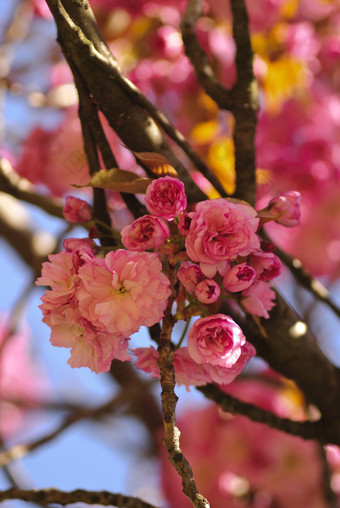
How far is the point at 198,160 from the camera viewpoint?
32.1 inches

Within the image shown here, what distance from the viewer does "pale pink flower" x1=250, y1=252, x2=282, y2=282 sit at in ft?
1.88

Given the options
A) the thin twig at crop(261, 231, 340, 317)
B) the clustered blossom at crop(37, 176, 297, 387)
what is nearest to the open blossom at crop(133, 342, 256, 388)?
the clustered blossom at crop(37, 176, 297, 387)

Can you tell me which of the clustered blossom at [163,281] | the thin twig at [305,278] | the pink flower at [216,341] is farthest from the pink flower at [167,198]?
the thin twig at [305,278]

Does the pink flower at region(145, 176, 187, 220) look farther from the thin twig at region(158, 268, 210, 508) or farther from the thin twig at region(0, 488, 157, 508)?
the thin twig at region(0, 488, 157, 508)

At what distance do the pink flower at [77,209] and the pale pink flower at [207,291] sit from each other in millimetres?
188

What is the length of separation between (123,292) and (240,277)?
0.11 meters

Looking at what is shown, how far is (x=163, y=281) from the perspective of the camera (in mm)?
538

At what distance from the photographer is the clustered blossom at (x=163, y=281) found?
21.0 inches

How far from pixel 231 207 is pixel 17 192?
18.8 inches

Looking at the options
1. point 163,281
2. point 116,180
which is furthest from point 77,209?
point 163,281

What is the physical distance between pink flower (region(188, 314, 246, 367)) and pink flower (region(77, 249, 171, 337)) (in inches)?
1.7

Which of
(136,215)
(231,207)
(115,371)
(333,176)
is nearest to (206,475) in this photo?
(115,371)

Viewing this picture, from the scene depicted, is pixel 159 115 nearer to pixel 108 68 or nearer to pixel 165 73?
pixel 108 68

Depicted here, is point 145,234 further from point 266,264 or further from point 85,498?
point 85,498
